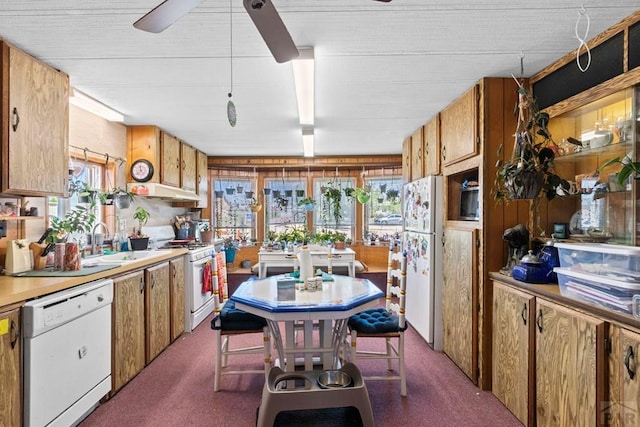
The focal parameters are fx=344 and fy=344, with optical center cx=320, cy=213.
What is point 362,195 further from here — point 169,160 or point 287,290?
point 287,290

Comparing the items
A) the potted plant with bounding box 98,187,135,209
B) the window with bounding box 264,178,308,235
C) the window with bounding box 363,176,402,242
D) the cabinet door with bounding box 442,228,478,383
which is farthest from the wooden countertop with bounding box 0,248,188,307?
the window with bounding box 363,176,402,242

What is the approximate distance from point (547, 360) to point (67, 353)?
2.61 metres

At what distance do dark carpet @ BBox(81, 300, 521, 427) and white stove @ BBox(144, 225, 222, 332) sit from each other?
0.78 meters

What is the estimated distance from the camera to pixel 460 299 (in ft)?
9.10

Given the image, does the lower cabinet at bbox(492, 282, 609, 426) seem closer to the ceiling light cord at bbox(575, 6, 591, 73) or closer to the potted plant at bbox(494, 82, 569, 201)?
the potted plant at bbox(494, 82, 569, 201)

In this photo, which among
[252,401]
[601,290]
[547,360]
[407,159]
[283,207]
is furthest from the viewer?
[283,207]

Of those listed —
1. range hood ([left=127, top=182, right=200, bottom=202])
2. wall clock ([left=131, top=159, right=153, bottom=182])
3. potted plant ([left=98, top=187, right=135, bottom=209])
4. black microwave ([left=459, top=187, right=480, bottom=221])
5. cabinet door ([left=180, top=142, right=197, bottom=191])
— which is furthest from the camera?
cabinet door ([left=180, top=142, right=197, bottom=191])

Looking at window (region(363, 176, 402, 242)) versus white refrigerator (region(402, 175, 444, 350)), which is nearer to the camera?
white refrigerator (region(402, 175, 444, 350))

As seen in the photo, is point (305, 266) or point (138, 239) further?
point (138, 239)

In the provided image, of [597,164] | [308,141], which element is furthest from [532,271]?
[308,141]

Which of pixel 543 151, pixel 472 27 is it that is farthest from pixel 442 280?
pixel 472 27

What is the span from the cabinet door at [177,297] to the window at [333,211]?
2685 millimetres

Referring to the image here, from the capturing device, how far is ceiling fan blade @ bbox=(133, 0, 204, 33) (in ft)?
4.00

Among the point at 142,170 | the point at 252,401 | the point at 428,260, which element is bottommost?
the point at 252,401
